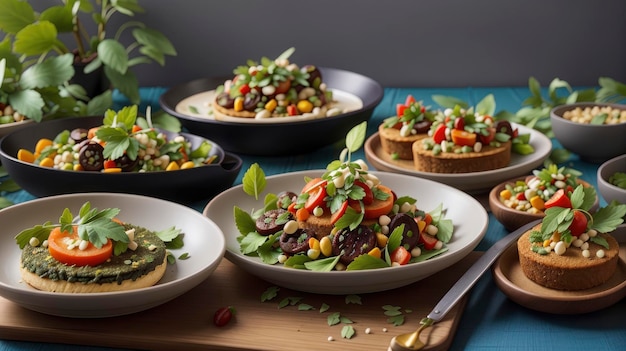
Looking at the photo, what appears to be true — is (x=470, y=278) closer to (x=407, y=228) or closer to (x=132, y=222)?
(x=407, y=228)

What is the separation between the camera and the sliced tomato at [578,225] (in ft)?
5.39

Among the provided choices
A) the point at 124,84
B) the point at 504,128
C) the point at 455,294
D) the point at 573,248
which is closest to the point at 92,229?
the point at 455,294

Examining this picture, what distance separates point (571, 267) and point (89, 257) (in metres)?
A: 0.84

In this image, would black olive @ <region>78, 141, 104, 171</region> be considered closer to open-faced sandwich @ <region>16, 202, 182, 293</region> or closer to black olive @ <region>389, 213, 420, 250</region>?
open-faced sandwich @ <region>16, 202, 182, 293</region>

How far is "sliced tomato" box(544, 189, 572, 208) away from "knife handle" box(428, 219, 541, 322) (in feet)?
0.18

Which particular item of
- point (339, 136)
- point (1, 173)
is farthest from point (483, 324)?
point (1, 173)

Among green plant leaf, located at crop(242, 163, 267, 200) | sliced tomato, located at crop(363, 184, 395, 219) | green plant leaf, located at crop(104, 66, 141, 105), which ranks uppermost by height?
sliced tomato, located at crop(363, 184, 395, 219)

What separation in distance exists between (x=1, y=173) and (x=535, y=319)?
1458 millimetres

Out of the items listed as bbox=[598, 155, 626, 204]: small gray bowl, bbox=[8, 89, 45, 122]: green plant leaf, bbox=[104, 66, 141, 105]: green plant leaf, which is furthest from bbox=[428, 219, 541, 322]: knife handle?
bbox=[104, 66, 141, 105]: green plant leaf

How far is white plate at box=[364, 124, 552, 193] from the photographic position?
214 centimetres

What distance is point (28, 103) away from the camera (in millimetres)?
2549

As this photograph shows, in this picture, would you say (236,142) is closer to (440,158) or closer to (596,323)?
(440,158)

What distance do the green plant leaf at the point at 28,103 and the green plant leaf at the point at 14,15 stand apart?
45 cm

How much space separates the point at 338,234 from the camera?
1.69m
